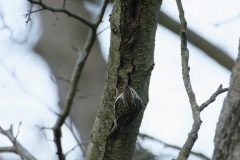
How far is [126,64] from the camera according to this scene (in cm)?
143

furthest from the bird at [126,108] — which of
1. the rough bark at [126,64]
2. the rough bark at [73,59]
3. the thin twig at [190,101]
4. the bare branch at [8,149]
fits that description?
the rough bark at [73,59]

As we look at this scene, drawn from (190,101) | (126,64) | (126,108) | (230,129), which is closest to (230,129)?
(230,129)

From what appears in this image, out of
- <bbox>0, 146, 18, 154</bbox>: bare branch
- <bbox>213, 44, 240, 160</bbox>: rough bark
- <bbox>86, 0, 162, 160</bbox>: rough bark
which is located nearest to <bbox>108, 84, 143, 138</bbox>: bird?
<bbox>86, 0, 162, 160</bbox>: rough bark

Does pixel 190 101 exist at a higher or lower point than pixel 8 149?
higher

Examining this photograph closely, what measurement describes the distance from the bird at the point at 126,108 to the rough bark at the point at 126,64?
2 cm

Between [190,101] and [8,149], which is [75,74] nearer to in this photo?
[8,149]

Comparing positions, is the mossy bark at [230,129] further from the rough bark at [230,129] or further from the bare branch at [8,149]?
the bare branch at [8,149]

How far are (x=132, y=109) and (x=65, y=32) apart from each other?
2762mm

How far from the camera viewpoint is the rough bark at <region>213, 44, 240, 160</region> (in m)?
1.65

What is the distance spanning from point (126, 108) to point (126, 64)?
207mm

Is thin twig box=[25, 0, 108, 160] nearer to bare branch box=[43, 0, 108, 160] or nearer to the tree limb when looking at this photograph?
Result: bare branch box=[43, 0, 108, 160]

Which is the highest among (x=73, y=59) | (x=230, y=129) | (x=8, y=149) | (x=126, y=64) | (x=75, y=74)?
(x=73, y=59)

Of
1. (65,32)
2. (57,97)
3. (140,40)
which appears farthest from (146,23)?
(65,32)

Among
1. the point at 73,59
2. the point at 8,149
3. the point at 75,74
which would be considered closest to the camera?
the point at 8,149
